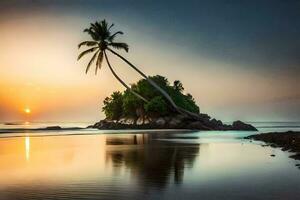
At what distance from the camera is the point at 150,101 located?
75062 millimetres

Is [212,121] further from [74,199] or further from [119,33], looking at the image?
[74,199]

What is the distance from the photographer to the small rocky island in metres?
72.1

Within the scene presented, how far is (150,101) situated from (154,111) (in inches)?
86.3

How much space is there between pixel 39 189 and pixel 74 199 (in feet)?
6.82

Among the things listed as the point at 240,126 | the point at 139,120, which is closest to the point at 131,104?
the point at 139,120

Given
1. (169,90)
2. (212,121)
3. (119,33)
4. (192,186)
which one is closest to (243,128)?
(212,121)

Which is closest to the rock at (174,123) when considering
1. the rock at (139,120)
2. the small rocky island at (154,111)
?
the small rocky island at (154,111)

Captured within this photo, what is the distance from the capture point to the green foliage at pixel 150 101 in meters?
74.9

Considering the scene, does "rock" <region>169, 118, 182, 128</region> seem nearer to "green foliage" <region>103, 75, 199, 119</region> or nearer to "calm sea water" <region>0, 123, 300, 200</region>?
"green foliage" <region>103, 75, 199, 119</region>

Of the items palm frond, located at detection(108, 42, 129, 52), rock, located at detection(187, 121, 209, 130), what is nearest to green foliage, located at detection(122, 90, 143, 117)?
rock, located at detection(187, 121, 209, 130)

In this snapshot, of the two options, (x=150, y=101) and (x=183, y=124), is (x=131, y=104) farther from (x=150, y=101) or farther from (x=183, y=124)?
(x=183, y=124)

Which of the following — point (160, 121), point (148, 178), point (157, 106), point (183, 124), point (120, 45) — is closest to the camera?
point (148, 178)

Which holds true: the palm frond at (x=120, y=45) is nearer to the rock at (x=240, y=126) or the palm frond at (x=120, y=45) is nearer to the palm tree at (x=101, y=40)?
the palm tree at (x=101, y=40)

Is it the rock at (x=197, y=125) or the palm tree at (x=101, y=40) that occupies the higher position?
the palm tree at (x=101, y=40)
